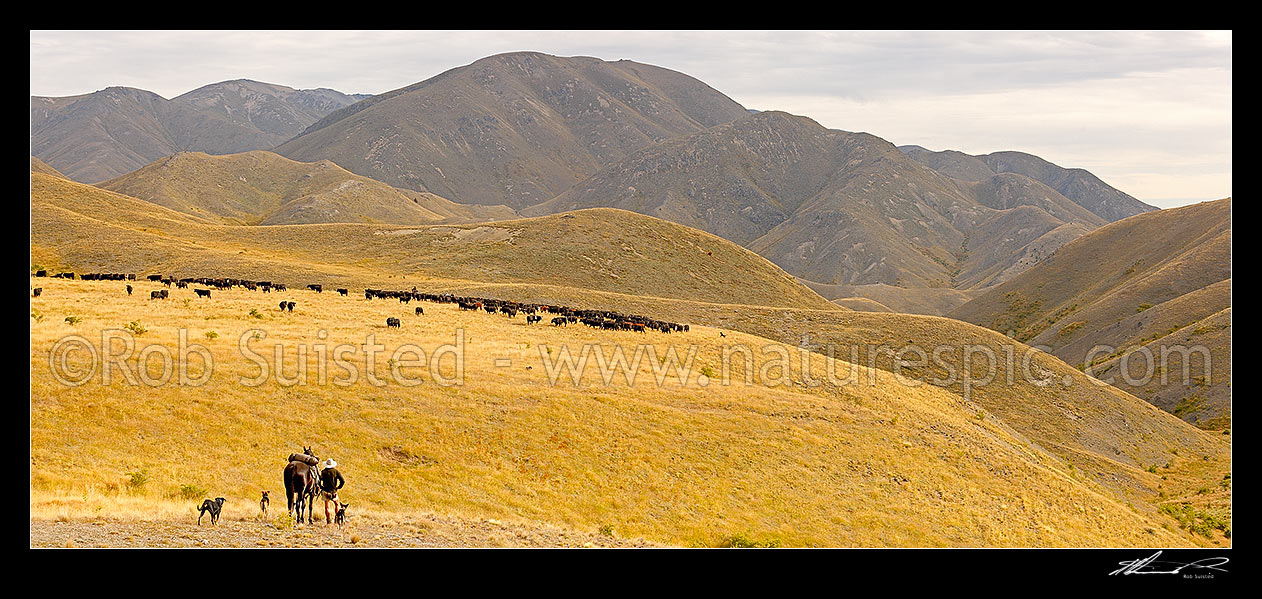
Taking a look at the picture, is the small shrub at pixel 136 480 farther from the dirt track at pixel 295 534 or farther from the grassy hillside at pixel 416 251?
the grassy hillside at pixel 416 251

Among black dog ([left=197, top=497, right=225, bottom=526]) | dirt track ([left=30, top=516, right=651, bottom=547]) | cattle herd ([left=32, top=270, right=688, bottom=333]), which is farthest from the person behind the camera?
cattle herd ([left=32, top=270, right=688, bottom=333])

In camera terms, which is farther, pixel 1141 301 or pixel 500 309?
pixel 1141 301

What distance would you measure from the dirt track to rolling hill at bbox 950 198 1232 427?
77562 mm

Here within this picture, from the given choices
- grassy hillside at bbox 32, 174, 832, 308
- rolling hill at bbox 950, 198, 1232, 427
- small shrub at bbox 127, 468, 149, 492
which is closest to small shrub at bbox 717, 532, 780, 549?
small shrub at bbox 127, 468, 149, 492

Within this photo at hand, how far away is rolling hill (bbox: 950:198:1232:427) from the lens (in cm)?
8794

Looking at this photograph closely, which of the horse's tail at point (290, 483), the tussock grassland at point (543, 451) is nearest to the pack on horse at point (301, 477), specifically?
the horse's tail at point (290, 483)

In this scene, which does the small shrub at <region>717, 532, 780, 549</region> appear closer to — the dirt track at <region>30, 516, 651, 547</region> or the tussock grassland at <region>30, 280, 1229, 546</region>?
the tussock grassland at <region>30, 280, 1229, 546</region>

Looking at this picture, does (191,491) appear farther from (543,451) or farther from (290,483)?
(543,451)

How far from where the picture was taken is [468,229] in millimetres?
131625

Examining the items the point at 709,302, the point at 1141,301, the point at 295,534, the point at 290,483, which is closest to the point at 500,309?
the point at 290,483
